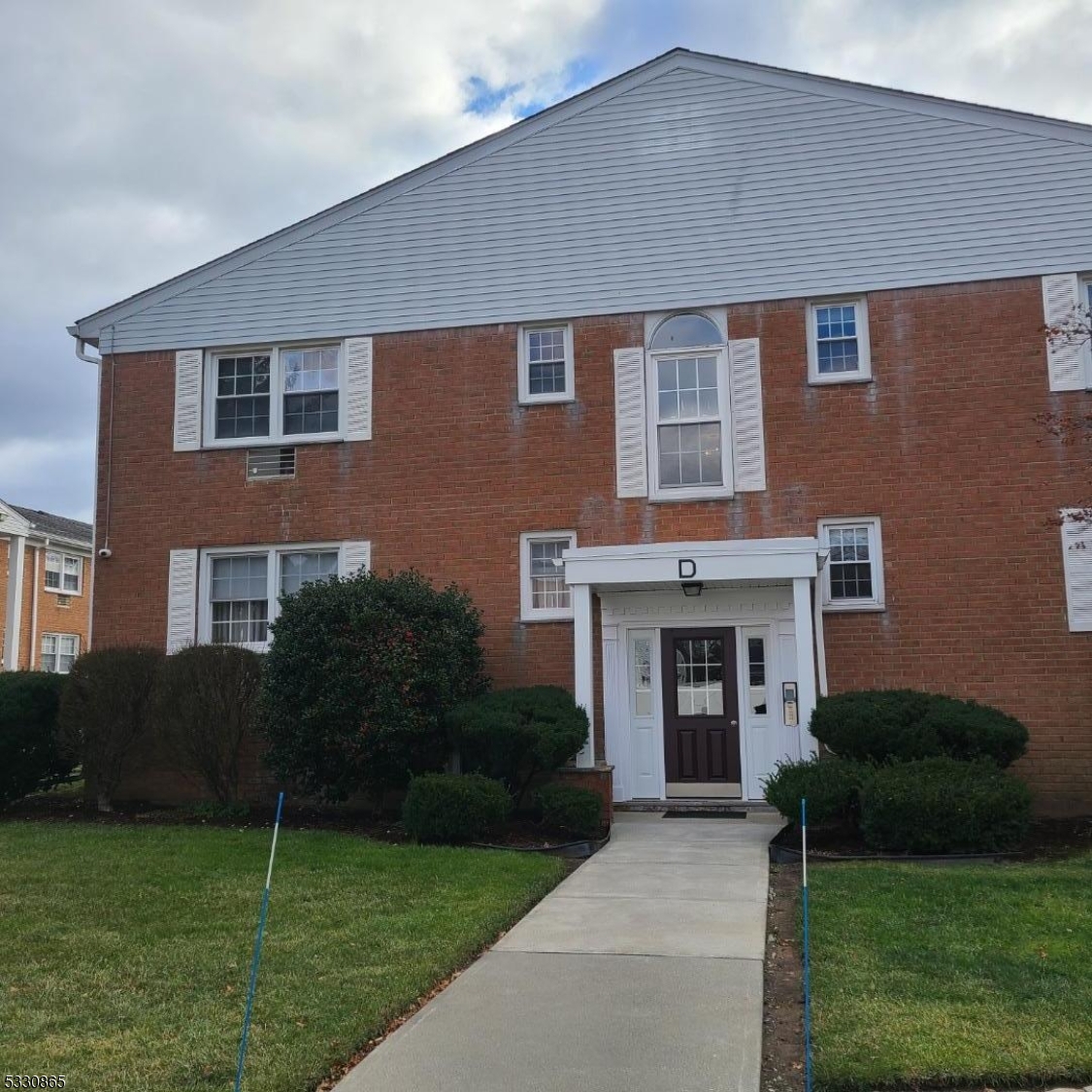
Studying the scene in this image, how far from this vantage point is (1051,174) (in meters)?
12.9

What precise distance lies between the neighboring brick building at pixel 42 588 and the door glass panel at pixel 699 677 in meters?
20.4

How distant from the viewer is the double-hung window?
13406 mm

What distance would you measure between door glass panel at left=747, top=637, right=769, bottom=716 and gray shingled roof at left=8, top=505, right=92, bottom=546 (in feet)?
80.6

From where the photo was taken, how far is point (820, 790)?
9.88 meters

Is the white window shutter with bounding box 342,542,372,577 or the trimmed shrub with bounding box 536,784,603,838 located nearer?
the trimmed shrub with bounding box 536,784,603,838

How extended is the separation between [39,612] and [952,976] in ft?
101

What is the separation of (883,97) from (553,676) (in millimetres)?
8472

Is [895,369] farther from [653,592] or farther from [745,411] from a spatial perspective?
[653,592]

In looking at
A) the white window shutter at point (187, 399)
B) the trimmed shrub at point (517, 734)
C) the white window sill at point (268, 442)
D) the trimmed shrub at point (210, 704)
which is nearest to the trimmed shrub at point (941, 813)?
the trimmed shrub at point (517, 734)

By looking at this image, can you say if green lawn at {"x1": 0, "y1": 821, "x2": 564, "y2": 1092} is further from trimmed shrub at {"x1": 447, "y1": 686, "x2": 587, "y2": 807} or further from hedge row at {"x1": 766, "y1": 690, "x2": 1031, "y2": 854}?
hedge row at {"x1": 766, "y1": 690, "x2": 1031, "y2": 854}

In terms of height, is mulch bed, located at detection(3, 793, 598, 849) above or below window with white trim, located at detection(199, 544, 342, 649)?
below

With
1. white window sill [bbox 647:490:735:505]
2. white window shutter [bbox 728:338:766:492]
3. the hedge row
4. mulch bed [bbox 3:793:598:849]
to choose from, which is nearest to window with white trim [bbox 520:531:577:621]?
white window sill [bbox 647:490:735:505]

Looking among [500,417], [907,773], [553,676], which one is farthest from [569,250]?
[907,773]

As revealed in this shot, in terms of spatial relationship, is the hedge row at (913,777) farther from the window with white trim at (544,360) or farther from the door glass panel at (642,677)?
the window with white trim at (544,360)
